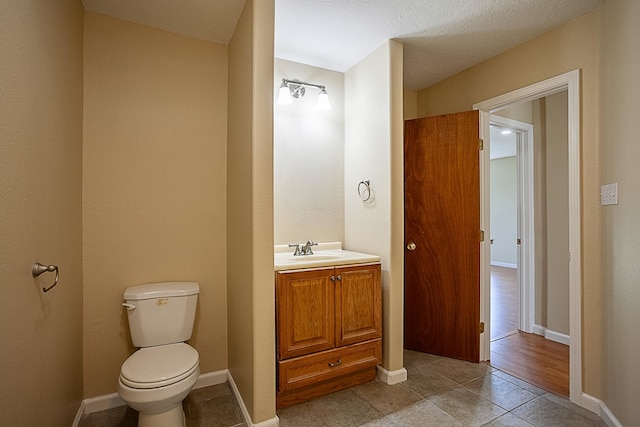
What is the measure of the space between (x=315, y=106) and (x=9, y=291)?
7.28 feet

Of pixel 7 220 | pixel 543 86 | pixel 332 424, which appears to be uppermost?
pixel 543 86

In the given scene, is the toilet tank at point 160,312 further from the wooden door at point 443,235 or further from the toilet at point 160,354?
the wooden door at point 443,235

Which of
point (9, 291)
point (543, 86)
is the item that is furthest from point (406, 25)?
point (9, 291)

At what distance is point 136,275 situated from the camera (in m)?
2.06

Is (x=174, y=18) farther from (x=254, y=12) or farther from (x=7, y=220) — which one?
(x=7, y=220)

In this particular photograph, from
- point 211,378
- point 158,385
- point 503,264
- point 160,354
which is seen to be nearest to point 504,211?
point 503,264

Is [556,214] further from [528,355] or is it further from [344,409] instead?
[344,409]

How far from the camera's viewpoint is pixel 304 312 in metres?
1.98

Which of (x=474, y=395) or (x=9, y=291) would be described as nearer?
(x=9, y=291)

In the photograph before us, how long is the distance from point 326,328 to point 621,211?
180 cm

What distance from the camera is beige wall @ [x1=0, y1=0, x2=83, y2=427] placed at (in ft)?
3.44

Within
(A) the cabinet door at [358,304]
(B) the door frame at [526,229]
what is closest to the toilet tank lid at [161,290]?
(A) the cabinet door at [358,304]

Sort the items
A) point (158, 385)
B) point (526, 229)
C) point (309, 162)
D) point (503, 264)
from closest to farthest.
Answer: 1. point (158, 385)
2. point (309, 162)
3. point (526, 229)
4. point (503, 264)

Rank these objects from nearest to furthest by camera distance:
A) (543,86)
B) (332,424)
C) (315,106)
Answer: (332,424), (543,86), (315,106)
